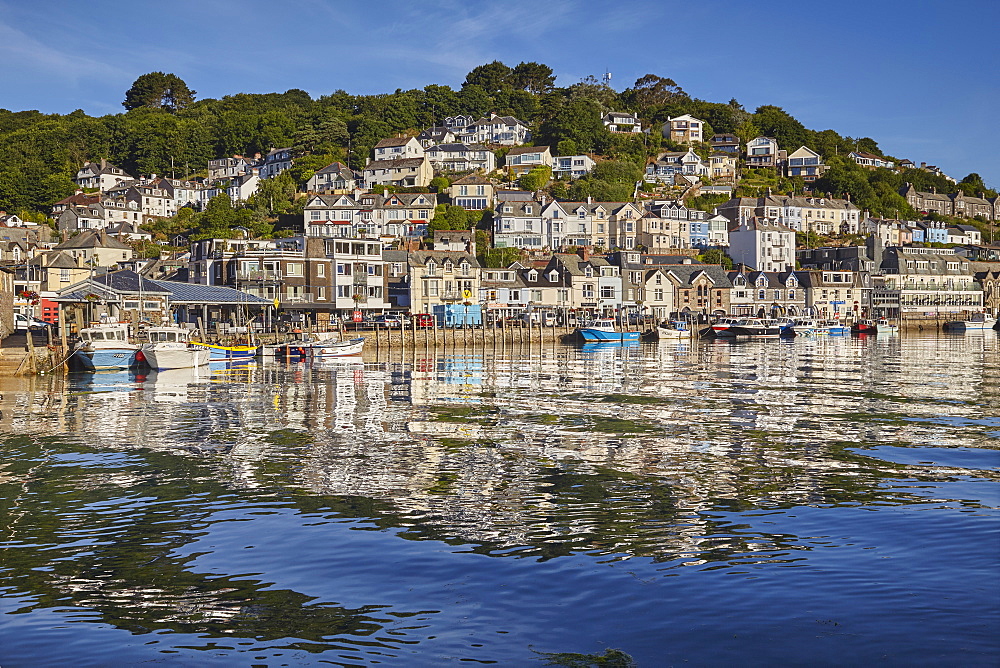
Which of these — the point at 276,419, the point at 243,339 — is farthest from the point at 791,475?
the point at 243,339

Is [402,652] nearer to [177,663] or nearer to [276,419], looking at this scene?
[177,663]

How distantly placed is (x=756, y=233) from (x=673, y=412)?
110591 millimetres

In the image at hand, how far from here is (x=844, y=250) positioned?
13838cm

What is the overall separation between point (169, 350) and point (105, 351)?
354cm

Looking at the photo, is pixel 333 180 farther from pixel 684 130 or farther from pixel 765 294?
pixel 684 130

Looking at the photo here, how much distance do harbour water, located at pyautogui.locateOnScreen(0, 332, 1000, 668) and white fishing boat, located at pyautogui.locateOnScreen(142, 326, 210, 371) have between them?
22175 mm

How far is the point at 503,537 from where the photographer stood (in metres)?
15.5

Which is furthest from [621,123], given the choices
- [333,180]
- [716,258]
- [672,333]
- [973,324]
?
[672,333]

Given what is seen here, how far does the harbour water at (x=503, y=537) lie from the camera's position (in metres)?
11.1

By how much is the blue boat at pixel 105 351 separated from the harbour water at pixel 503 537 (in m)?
22.7

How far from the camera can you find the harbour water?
11.1 metres

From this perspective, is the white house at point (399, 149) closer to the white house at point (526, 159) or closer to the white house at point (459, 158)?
the white house at point (459, 158)

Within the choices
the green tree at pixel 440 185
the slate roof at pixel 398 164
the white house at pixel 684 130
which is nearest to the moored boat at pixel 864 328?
the green tree at pixel 440 185

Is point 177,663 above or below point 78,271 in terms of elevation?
below
